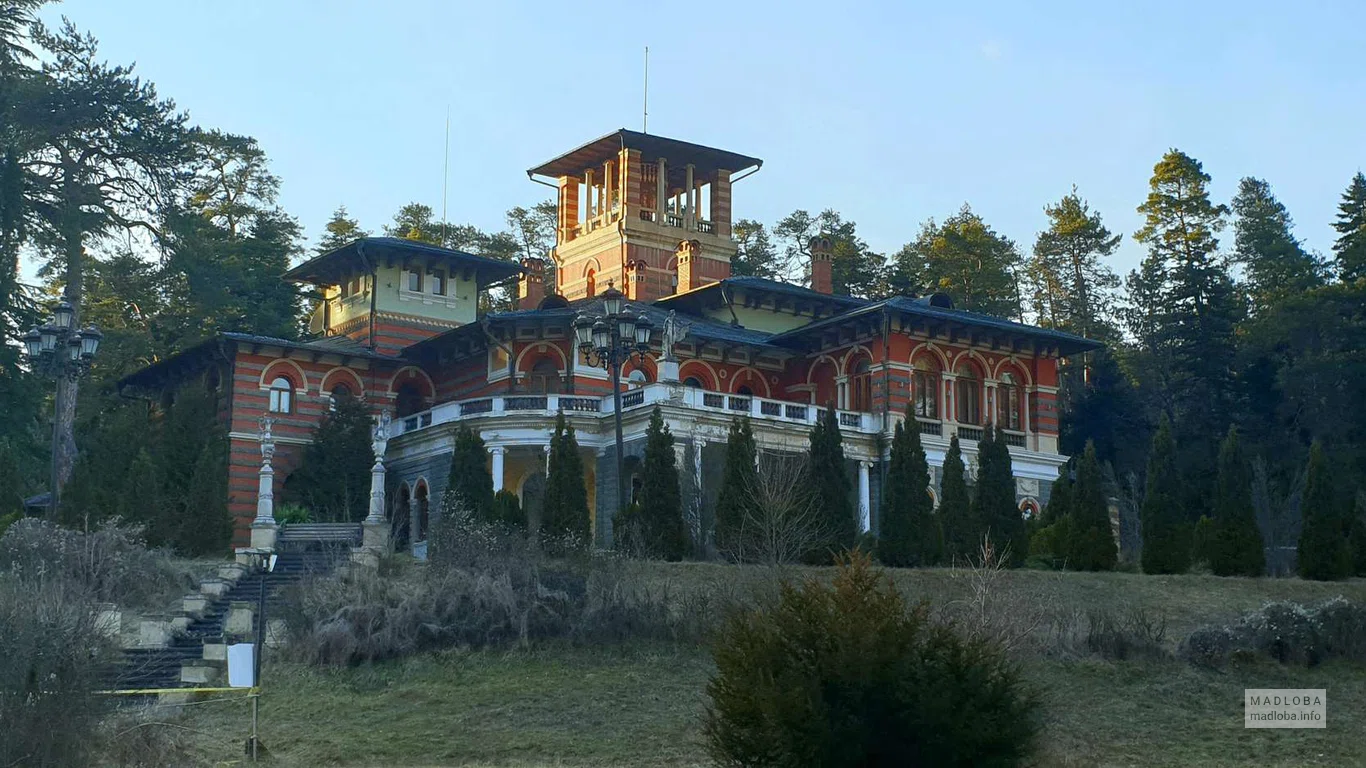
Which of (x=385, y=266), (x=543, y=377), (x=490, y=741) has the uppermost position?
(x=385, y=266)

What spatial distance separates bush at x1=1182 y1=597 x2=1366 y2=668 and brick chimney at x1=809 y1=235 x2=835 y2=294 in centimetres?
3250

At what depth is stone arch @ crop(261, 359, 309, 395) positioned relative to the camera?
2057 inches

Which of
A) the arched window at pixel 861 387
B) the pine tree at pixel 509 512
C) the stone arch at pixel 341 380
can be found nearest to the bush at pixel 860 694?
the pine tree at pixel 509 512

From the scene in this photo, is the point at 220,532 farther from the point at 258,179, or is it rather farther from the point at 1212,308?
the point at 1212,308

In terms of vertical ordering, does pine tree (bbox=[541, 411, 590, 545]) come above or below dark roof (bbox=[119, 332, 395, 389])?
below

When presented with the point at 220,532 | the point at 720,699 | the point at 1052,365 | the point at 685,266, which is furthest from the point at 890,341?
the point at 720,699

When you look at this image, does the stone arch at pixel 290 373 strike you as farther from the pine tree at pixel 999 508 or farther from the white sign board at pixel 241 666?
the white sign board at pixel 241 666

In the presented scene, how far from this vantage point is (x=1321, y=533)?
1511 inches

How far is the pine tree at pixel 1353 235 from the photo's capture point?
62.9m

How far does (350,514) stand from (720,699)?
31.0 meters

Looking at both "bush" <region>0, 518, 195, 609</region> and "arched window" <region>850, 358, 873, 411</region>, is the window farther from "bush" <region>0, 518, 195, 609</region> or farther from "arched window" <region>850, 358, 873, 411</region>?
"bush" <region>0, 518, 195, 609</region>

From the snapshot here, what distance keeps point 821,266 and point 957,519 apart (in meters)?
24.2

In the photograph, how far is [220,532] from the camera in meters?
43.5

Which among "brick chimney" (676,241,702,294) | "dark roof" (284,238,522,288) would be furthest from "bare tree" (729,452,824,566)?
"brick chimney" (676,241,702,294)
